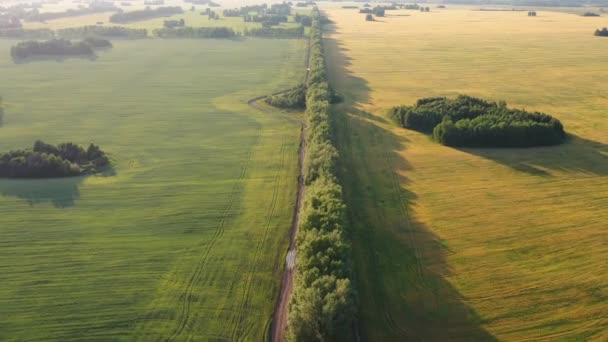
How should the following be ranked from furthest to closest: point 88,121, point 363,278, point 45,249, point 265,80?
point 265,80 → point 88,121 → point 45,249 → point 363,278

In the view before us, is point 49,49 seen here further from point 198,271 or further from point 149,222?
point 198,271

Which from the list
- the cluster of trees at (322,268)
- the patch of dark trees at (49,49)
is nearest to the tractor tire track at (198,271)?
the cluster of trees at (322,268)

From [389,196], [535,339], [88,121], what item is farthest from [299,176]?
[88,121]

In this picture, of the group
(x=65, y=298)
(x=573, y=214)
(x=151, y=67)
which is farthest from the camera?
(x=151, y=67)

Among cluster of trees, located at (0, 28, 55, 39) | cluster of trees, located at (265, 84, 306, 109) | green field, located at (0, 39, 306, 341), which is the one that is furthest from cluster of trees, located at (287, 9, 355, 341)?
cluster of trees, located at (0, 28, 55, 39)

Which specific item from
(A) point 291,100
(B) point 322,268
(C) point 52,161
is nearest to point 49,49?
(A) point 291,100

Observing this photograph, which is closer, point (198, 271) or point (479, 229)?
point (198, 271)

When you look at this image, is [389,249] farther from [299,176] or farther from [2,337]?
[2,337]
